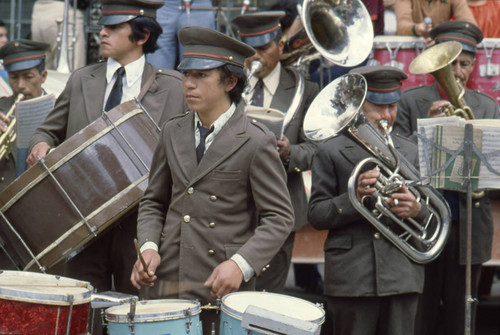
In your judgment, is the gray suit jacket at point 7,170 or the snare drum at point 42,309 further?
the gray suit jacket at point 7,170

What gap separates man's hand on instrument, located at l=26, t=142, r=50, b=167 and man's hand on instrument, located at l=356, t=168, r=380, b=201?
1857 millimetres

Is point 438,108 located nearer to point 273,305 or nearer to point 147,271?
point 273,305

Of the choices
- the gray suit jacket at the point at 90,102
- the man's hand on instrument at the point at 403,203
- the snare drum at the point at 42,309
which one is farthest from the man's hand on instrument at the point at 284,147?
the snare drum at the point at 42,309

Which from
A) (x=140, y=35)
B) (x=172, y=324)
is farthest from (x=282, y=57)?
(x=172, y=324)

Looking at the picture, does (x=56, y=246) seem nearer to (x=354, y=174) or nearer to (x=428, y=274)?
(x=354, y=174)

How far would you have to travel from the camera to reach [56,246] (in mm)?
5199

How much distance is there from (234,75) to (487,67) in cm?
393

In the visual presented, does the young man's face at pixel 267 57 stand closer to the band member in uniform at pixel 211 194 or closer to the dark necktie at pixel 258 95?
the dark necktie at pixel 258 95

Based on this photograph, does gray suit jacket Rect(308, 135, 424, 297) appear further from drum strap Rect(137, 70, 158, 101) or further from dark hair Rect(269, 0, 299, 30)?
dark hair Rect(269, 0, 299, 30)

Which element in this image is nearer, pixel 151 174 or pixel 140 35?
pixel 151 174

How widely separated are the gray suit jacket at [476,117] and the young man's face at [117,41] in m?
2.05

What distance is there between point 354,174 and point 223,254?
121 cm

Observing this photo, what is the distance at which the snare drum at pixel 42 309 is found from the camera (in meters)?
4.09

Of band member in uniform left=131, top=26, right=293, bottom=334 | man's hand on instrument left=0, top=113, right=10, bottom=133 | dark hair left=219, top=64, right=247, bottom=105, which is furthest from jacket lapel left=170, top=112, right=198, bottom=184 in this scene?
man's hand on instrument left=0, top=113, right=10, bottom=133
